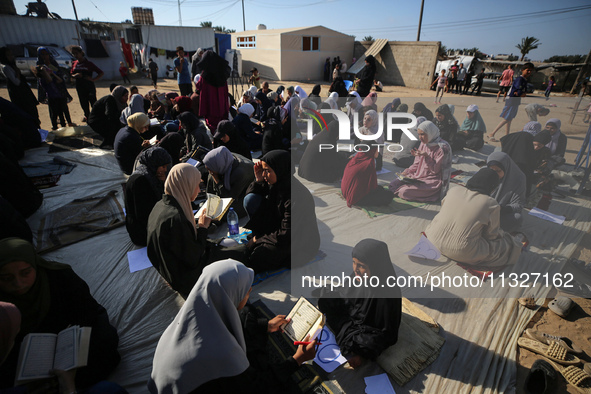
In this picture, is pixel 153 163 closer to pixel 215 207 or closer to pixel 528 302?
pixel 215 207

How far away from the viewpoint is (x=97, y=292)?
2.65 m

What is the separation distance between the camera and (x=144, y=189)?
2922mm

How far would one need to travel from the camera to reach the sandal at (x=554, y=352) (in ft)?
6.69

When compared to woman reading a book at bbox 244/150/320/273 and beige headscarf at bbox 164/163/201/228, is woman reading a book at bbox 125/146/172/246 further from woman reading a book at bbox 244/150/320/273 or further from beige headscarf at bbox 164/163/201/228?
woman reading a book at bbox 244/150/320/273

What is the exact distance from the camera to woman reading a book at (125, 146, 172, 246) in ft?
9.54

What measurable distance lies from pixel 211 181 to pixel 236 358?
290 centimetres

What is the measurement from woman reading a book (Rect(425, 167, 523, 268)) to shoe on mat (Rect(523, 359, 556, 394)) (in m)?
1.10

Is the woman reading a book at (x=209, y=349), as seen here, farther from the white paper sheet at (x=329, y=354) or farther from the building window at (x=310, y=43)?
the building window at (x=310, y=43)

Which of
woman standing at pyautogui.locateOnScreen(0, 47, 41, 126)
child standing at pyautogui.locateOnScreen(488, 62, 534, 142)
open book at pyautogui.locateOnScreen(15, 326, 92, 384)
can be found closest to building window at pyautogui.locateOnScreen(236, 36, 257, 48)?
woman standing at pyautogui.locateOnScreen(0, 47, 41, 126)

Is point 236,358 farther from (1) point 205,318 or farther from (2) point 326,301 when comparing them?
(2) point 326,301

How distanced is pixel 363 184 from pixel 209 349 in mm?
3179

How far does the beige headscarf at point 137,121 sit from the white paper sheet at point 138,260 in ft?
7.30

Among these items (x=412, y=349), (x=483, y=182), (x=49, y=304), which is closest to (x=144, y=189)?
(x=49, y=304)

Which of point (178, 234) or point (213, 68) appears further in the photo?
point (213, 68)
